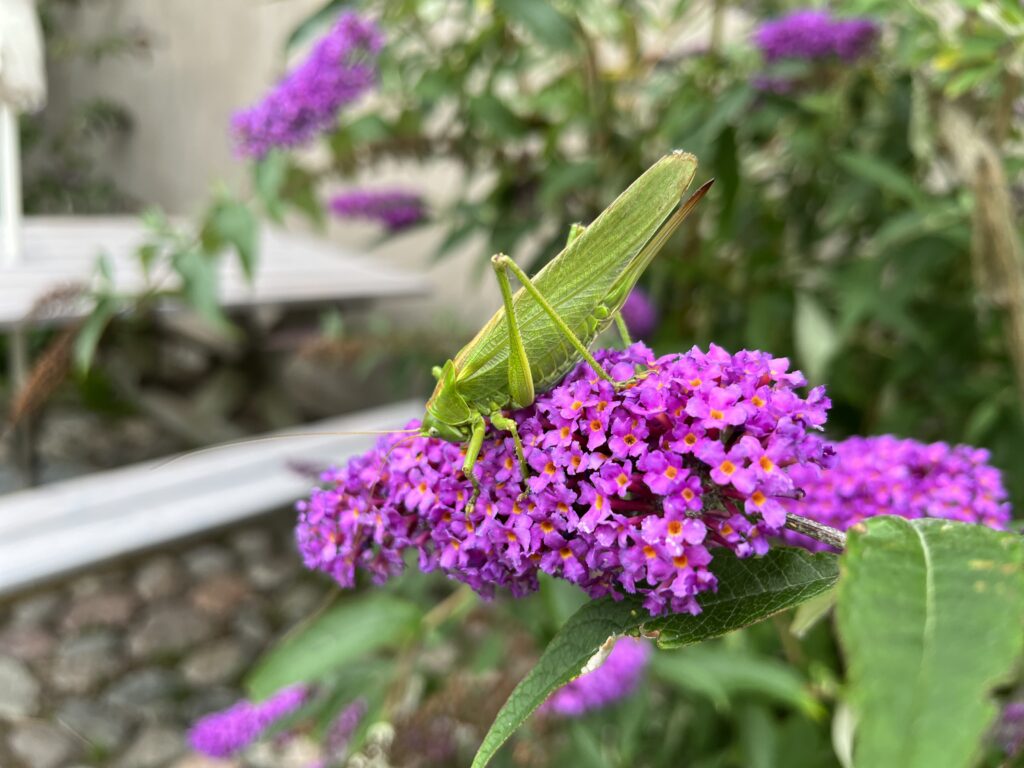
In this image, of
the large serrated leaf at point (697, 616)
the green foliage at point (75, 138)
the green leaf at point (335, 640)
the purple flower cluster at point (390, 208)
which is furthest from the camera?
the green foliage at point (75, 138)

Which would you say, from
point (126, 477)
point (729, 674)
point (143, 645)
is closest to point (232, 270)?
point (126, 477)

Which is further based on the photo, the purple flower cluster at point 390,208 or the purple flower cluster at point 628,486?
the purple flower cluster at point 390,208

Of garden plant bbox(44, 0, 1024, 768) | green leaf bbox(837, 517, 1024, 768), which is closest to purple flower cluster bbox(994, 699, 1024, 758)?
garden plant bbox(44, 0, 1024, 768)

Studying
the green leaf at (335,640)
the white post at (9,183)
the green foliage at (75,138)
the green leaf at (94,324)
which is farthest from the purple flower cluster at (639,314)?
the green foliage at (75,138)

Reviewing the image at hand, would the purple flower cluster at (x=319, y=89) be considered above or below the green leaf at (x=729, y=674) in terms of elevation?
above

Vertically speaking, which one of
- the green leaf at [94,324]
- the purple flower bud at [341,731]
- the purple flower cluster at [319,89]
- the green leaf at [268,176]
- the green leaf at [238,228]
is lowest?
the purple flower bud at [341,731]

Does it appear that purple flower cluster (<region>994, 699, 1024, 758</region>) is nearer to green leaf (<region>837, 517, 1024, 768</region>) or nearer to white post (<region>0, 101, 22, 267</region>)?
green leaf (<region>837, 517, 1024, 768</region>)

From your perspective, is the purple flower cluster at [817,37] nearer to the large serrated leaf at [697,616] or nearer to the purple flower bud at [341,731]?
the large serrated leaf at [697,616]

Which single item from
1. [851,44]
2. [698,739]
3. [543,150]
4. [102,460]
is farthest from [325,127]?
[102,460]
